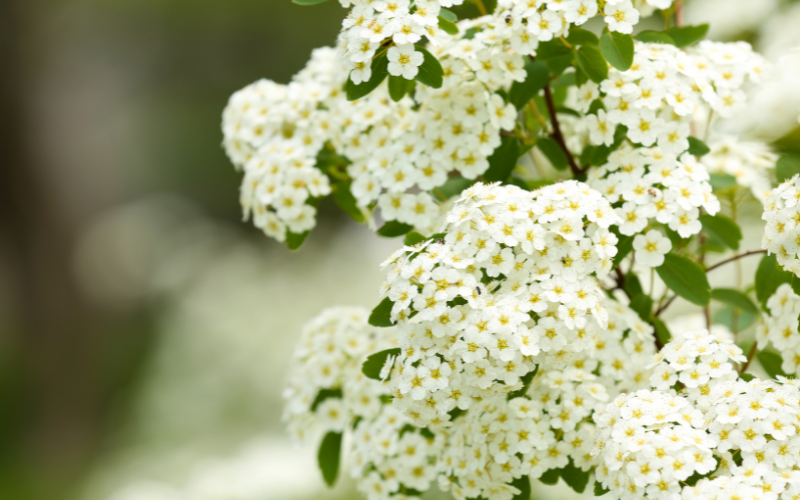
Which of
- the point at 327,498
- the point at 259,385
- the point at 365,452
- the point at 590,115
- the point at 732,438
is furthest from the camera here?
the point at 259,385

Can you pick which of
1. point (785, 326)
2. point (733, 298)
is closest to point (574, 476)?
point (785, 326)

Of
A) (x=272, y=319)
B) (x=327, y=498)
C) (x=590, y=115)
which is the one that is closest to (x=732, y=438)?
(x=590, y=115)

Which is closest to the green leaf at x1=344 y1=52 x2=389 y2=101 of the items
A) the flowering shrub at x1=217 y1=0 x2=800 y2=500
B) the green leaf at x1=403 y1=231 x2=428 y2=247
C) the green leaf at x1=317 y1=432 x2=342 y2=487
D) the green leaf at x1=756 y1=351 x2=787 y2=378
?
the flowering shrub at x1=217 y1=0 x2=800 y2=500

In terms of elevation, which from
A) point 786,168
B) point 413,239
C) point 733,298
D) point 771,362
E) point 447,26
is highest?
point 447,26

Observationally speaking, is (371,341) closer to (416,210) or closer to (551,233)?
(416,210)

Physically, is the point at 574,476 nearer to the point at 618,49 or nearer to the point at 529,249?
the point at 529,249

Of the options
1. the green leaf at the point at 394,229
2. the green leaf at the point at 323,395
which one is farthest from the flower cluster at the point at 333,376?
the green leaf at the point at 394,229

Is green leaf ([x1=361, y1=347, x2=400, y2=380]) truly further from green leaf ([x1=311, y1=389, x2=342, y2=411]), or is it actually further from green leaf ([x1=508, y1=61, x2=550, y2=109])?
green leaf ([x1=508, y1=61, x2=550, y2=109])
